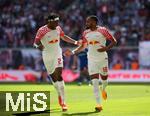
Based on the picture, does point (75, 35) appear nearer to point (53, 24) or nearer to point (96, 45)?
point (96, 45)

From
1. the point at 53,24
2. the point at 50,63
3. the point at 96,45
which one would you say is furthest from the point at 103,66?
the point at 53,24

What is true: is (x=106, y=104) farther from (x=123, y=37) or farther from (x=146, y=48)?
(x=123, y=37)

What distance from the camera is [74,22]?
1475 inches

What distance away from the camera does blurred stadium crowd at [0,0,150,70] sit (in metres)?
33.2

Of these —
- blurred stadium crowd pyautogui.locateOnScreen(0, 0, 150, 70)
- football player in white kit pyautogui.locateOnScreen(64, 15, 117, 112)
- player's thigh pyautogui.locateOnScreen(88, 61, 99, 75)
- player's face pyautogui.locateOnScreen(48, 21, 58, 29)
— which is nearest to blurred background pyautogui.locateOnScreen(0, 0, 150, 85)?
blurred stadium crowd pyautogui.locateOnScreen(0, 0, 150, 70)

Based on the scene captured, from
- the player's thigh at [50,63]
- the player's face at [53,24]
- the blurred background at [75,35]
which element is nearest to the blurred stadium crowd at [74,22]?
the blurred background at [75,35]

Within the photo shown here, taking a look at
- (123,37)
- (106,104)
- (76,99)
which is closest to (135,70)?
(123,37)

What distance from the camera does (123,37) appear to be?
34812mm

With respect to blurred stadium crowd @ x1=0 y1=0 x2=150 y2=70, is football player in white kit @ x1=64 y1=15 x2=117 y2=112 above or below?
below

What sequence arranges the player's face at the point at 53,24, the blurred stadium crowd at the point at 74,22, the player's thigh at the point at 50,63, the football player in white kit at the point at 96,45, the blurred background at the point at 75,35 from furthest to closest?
the blurred stadium crowd at the point at 74,22 < the blurred background at the point at 75,35 < the player's thigh at the point at 50,63 < the football player in white kit at the point at 96,45 < the player's face at the point at 53,24

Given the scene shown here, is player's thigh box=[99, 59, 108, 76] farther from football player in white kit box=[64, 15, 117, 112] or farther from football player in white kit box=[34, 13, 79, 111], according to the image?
football player in white kit box=[34, 13, 79, 111]

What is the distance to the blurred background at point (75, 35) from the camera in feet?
107

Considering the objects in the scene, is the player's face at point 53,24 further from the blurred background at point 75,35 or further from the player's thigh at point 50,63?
the blurred background at point 75,35

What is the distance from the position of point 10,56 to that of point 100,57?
18302 millimetres
